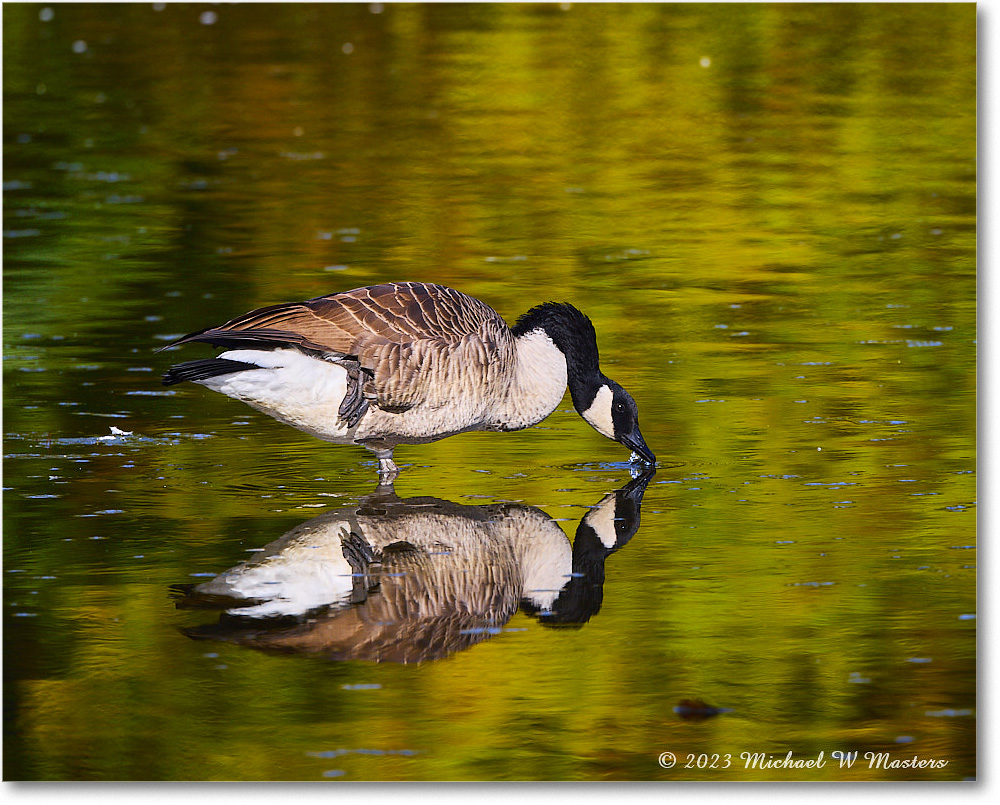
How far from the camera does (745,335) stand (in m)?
10.8

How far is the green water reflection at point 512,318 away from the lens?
19.5 feet

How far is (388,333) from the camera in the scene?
7.95 metres

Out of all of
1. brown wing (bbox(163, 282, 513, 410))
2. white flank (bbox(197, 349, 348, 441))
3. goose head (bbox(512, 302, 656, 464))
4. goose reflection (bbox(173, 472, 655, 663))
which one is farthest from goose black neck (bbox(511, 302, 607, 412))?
white flank (bbox(197, 349, 348, 441))

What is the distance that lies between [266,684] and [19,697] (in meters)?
1.11

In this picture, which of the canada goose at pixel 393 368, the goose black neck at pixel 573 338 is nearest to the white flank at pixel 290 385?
the canada goose at pixel 393 368

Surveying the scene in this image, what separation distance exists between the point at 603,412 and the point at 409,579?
90.7 inches

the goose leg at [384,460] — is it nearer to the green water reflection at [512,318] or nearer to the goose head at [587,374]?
the green water reflection at [512,318]

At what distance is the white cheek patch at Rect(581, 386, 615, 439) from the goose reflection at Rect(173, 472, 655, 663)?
0.82 metres

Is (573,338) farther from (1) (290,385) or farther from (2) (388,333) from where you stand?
(1) (290,385)

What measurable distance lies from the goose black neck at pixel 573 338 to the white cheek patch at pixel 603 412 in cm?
4

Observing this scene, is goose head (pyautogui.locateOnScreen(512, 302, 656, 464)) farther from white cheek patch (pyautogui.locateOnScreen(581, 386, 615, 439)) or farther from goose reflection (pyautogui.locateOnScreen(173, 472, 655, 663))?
goose reflection (pyautogui.locateOnScreen(173, 472, 655, 663))

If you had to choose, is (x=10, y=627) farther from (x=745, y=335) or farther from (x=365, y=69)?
(x=365, y=69)

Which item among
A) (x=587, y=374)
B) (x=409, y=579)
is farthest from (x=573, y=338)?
(x=409, y=579)

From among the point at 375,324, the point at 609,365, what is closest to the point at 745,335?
the point at 609,365
